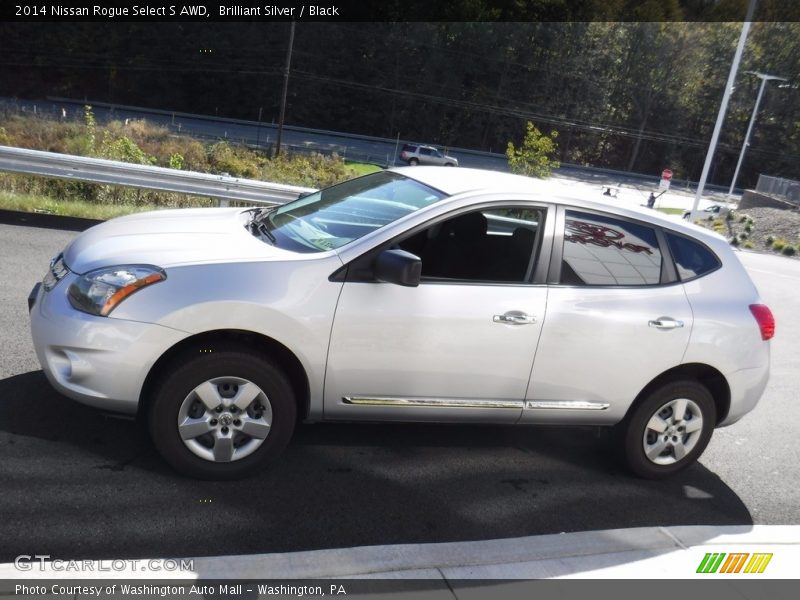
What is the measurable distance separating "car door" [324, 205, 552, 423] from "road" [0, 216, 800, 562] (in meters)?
0.44

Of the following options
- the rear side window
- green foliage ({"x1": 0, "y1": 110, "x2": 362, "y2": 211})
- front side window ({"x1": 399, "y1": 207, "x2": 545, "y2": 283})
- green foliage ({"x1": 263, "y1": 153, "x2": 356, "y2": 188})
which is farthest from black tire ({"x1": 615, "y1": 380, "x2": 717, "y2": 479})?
green foliage ({"x1": 263, "y1": 153, "x2": 356, "y2": 188})

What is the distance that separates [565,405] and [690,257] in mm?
1293

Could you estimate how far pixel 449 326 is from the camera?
4320 mm

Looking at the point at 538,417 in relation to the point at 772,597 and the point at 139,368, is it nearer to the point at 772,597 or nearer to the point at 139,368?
the point at 772,597

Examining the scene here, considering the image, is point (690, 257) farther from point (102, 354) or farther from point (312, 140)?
point (312, 140)

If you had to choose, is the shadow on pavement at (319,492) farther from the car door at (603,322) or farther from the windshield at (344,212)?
the windshield at (344,212)

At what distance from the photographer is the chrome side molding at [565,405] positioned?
464 centimetres

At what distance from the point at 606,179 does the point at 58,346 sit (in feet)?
235

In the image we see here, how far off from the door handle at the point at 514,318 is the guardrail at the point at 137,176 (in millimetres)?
8151

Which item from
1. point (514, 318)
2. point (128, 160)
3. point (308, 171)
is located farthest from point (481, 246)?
point (308, 171)

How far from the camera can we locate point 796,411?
705cm

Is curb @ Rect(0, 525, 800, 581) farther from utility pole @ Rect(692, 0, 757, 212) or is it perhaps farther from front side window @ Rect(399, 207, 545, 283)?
utility pole @ Rect(692, 0, 757, 212)

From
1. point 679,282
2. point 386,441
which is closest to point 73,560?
point 386,441

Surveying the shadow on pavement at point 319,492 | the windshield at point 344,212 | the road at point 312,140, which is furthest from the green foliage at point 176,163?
the road at point 312,140
